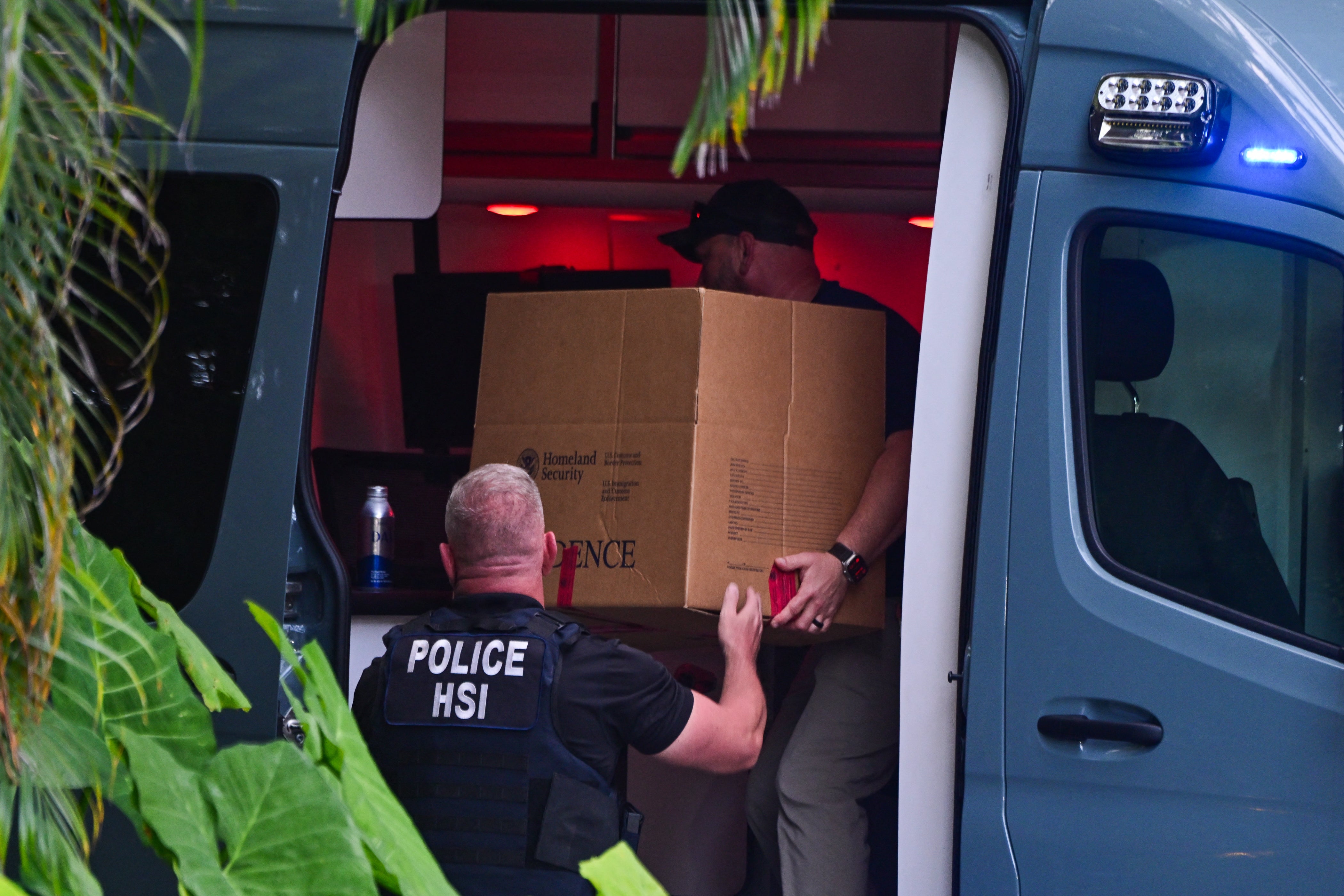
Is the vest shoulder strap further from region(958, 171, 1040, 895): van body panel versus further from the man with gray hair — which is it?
region(958, 171, 1040, 895): van body panel

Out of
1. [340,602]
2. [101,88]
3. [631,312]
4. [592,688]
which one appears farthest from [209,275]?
[101,88]

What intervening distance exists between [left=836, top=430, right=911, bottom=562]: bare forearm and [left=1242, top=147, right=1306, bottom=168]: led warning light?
0.82 meters

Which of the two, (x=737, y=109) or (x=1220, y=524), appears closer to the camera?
(x=737, y=109)

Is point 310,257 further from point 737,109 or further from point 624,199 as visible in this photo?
point 624,199

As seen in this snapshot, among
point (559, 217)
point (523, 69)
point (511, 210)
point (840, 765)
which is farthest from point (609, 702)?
point (559, 217)

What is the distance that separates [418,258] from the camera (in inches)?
200

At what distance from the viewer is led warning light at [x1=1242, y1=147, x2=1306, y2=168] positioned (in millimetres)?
2244

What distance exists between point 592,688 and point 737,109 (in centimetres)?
150

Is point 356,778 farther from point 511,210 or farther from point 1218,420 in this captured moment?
point 511,210

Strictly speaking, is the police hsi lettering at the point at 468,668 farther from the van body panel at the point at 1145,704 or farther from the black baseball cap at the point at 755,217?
the black baseball cap at the point at 755,217

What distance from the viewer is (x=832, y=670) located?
305 cm

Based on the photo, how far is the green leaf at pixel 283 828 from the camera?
1083 mm

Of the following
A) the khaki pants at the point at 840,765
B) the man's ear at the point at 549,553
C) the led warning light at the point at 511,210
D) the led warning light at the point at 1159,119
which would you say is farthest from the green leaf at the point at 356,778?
the led warning light at the point at 511,210

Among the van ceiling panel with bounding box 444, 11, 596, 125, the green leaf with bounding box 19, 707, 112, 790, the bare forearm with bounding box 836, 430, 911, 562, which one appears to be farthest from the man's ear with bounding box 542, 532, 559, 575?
the van ceiling panel with bounding box 444, 11, 596, 125
